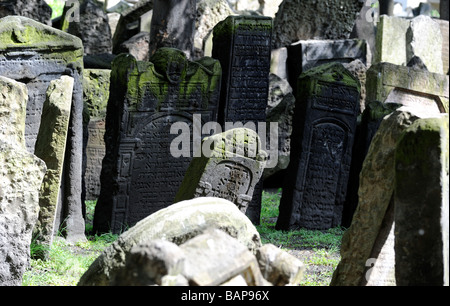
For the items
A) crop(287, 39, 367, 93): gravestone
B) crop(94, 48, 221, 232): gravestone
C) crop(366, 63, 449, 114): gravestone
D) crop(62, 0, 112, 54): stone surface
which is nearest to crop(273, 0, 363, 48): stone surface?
crop(287, 39, 367, 93): gravestone

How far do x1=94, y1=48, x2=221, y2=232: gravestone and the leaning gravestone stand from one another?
2.70 metres

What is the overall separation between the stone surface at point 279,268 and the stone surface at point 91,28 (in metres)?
11.3

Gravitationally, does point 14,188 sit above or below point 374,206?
below

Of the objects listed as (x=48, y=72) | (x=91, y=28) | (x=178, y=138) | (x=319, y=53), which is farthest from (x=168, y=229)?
(x=91, y=28)

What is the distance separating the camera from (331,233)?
363 inches

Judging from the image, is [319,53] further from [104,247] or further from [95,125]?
[104,247]

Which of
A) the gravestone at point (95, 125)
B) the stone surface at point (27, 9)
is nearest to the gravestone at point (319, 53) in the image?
the stone surface at point (27, 9)

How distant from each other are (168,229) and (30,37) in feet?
12.8

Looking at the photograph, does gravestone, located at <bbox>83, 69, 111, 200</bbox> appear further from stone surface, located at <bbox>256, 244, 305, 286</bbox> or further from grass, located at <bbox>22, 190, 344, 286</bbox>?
stone surface, located at <bbox>256, 244, 305, 286</bbox>

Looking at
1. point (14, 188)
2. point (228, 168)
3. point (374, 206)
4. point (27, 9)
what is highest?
point (27, 9)

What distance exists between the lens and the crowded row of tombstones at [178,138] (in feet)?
18.0

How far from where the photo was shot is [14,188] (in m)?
5.49
